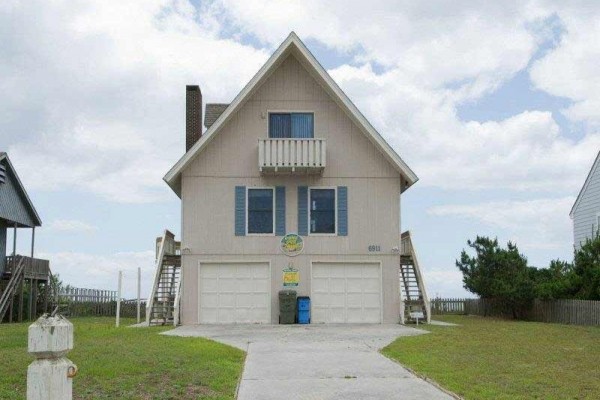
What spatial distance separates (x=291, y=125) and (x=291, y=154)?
1619 mm

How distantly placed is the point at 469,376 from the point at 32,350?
795 cm

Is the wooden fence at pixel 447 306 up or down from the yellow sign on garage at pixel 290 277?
down

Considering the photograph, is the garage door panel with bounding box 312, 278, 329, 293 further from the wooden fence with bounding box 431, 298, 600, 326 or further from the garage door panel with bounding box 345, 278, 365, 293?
the wooden fence with bounding box 431, 298, 600, 326

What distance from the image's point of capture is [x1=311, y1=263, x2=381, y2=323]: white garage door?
2591cm

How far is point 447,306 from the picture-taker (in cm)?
3831

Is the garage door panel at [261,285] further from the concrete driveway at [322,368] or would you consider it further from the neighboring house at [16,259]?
the neighboring house at [16,259]

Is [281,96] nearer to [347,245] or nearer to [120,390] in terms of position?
[347,245]

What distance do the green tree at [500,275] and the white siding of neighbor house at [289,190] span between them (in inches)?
238

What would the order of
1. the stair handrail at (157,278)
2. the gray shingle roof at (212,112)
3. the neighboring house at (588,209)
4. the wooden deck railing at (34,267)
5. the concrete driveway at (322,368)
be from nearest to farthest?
1. the concrete driveway at (322,368)
2. the stair handrail at (157,278)
3. the gray shingle roof at (212,112)
4. the wooden deck railing at (34,267)
5. the neighboring house at (588,209)

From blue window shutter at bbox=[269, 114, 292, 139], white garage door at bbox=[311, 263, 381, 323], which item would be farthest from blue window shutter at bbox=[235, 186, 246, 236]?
white garage door at bbox=[311, 263, 381, 323]

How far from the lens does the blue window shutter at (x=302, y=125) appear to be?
1042 inches

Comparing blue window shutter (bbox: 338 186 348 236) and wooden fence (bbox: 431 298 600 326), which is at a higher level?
blue window shutter (bbox: 338 186 348 236)

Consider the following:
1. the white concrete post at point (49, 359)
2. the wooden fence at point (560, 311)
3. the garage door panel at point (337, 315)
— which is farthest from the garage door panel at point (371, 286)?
the white concrete post at point (49, 359)

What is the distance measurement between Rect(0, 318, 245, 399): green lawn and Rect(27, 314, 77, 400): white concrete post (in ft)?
15.5
